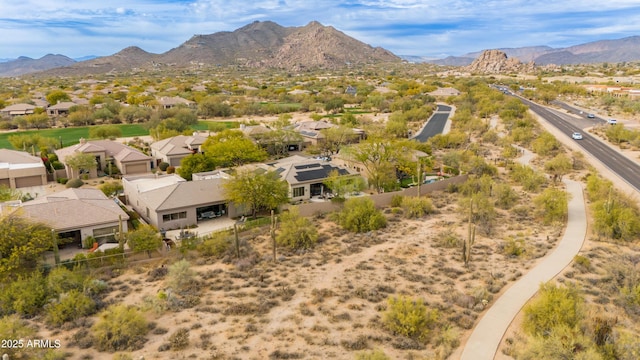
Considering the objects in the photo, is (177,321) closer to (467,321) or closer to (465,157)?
(467,321)

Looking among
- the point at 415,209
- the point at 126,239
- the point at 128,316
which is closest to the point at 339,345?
the point at 128,316

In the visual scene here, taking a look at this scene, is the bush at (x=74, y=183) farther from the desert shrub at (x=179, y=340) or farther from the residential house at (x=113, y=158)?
the desert shrub at (x=179, y=340)

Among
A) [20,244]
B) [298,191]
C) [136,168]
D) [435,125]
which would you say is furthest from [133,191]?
[435,125]

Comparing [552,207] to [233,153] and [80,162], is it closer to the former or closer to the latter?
[233,153]

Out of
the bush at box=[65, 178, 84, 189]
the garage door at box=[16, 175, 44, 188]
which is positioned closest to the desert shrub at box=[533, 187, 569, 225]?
the bush at box=[65, 178, 84, 189]

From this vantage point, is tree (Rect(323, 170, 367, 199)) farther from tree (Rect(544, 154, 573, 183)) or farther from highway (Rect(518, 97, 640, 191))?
highway (Rect(518, 97, 640, 191))

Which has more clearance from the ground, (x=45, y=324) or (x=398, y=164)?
(x=398, y=164)
